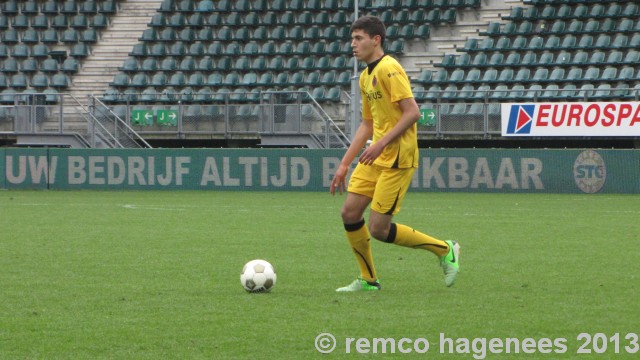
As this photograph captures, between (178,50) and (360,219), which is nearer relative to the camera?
(360,219)

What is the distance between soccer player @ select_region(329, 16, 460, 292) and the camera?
8.56m

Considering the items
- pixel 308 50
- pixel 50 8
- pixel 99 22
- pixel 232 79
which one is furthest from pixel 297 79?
pixel 50 8

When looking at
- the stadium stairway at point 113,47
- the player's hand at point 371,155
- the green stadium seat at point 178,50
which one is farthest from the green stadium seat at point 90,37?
the player's hand at point 371,155

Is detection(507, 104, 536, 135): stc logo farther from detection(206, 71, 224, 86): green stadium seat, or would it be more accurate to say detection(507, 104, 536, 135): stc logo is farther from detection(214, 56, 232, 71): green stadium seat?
detection(214, 56, 232, 71): green stadium seat

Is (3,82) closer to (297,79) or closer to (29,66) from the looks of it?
(29,66)

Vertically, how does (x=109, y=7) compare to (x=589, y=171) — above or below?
above

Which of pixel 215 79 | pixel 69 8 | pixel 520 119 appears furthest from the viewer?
pixel 69 8

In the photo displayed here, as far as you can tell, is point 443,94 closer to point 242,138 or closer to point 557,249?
point 242,138

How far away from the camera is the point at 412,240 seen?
9000mm

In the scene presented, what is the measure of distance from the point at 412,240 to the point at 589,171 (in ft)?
52.8

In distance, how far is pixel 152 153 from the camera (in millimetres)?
27031

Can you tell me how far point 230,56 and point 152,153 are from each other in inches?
347

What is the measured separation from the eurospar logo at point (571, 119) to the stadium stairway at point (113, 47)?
13.9 meters

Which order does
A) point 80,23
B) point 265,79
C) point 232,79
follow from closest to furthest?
point 265,79
point 232,79
point 80,23
